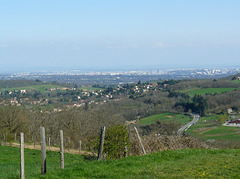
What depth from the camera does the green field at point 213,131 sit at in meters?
47.3

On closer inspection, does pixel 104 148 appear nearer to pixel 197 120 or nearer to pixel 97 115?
pixel 97 115

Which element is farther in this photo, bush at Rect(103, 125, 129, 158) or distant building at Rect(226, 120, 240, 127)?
distant building at Rect(226, 120, 240, 127)

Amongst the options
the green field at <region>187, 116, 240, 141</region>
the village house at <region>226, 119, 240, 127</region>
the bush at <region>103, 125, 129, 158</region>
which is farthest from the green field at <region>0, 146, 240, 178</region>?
the village house at <region>226, 119, 240, 127</region>

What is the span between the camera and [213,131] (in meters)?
53.6

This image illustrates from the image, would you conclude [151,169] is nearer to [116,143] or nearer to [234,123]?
[116,143]

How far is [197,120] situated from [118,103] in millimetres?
25125

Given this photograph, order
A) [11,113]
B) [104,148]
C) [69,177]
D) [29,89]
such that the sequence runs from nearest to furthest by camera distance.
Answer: [69,177] < [104,148] < [11,113] < [29,89]

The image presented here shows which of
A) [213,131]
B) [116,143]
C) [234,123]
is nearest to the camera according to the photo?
[116,143]

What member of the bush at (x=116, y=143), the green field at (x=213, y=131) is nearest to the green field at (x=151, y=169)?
the bush at (x=116, y=143)

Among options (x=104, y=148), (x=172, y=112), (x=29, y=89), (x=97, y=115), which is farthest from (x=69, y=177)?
(x=29, y=89)

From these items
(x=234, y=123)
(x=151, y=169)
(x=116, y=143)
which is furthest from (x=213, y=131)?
(x=151, y=169)

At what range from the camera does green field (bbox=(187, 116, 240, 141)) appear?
1864 inches

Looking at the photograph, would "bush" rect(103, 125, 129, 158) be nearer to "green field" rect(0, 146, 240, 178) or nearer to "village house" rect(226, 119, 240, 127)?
"green field" rect(0, 146, 240, 178)

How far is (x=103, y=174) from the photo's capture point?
7449 millimetres
